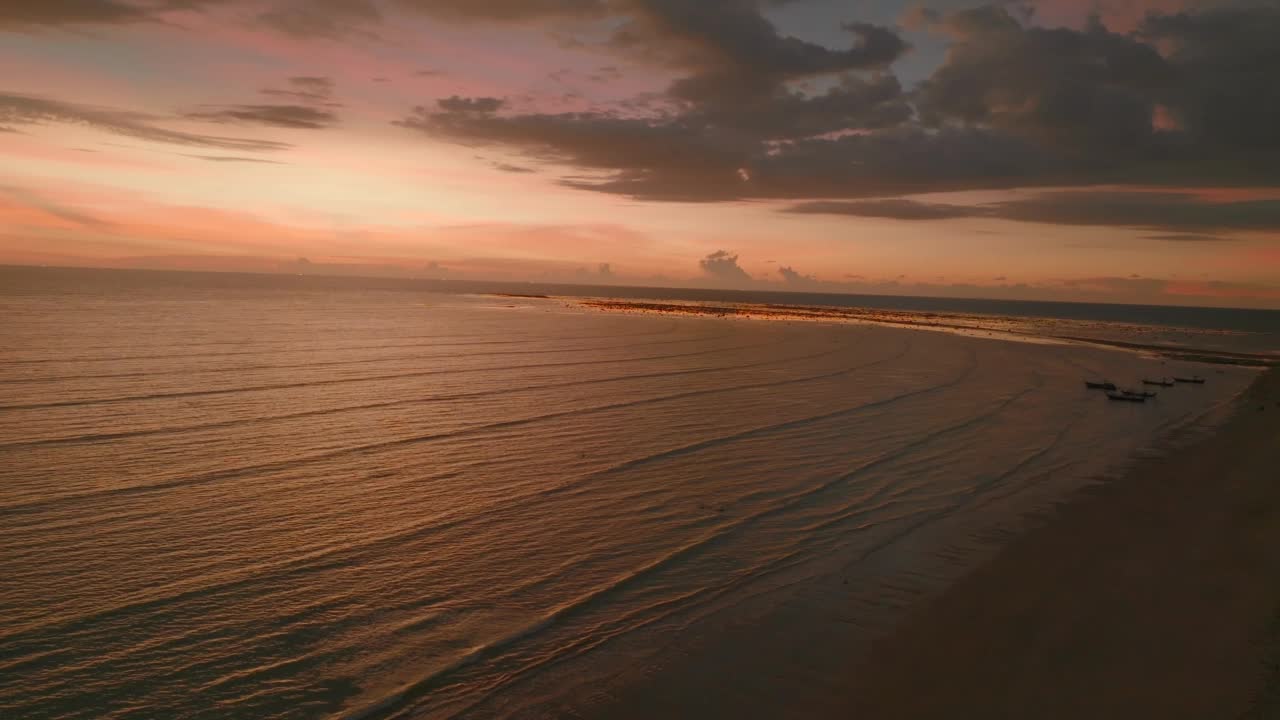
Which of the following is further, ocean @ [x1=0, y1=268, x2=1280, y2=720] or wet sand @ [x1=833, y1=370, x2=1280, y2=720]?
ocean @ [x1=0, y1=268, x2=1280, y2=720]

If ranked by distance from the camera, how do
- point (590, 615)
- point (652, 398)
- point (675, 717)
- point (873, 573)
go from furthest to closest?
1. point (652, 398)
2. point (873, 573)
3. point (590, 615)
4. point (675, 717)

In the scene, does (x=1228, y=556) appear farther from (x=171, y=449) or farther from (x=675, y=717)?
(x=171, y=449)

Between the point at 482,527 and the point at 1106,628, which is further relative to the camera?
the point at 482,527

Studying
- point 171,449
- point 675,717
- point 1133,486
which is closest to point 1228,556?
point 1133,486

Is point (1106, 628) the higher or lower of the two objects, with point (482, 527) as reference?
higher
